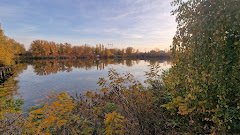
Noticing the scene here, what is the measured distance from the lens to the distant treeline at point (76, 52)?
120500 millimetres

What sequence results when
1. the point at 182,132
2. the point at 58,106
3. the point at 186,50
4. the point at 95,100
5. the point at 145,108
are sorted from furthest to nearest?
the point at 95,100 → the point at 145,108 → the point at 182,132 → the point at 58,106 → the point at 186,50

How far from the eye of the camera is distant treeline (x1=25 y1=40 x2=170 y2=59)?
120 metres

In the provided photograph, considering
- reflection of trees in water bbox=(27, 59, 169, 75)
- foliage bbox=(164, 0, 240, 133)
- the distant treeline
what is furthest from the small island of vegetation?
the distant treeline

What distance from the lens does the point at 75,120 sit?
502cm

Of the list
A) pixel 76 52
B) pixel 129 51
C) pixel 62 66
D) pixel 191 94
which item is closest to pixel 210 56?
pixel 191 94

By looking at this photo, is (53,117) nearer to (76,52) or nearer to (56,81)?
(56,81)

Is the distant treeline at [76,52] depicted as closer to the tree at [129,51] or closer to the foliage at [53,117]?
the tree at [129,51]

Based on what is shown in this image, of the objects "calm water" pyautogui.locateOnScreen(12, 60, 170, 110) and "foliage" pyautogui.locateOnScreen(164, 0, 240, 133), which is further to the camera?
"calm water" pyautogui.locateOnScreen(12, 60, 170, 110)

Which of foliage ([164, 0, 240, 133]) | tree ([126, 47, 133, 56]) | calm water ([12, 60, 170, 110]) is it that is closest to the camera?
foliage ([164, 0, 240, 133])

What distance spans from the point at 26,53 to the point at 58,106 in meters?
127

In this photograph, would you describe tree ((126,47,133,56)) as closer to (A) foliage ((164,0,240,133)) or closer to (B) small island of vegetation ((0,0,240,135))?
(B) small island of vegetation ((0,0,240,135))

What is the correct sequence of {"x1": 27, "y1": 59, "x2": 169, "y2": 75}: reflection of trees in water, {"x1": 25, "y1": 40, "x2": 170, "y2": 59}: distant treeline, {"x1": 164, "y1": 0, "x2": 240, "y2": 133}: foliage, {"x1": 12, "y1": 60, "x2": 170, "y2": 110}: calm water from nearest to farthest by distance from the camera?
1. {"x1": 164, "y1": 0, "x2": 240, "y2": 133}: foliage
2. {"x1": 12, "y1": 60, "x2": 170, "y2": 110}: calm water
3. {"x1": 27, "y1": 59, "x2": 169, "y2": 75}: reflection of trees in water
4. {"x1": 25, "y1": 40, "x2": 170, "y2": 59}: distant treeline

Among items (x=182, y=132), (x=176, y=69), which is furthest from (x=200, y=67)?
(x=182, y=132)

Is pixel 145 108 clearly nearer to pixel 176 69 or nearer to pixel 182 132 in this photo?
pixel 182 132
